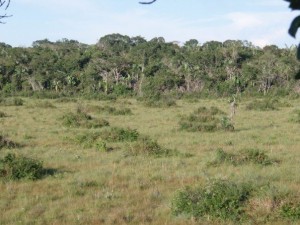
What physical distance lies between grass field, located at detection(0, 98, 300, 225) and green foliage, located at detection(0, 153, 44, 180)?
6.7 inches

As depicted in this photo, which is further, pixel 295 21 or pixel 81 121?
pixel 81 121

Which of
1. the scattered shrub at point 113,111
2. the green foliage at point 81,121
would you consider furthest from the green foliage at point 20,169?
the scattered shrub at point 113,111

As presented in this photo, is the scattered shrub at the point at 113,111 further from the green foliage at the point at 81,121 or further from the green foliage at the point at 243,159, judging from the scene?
the green foliage at the point at 243,159

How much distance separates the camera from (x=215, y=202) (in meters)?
8.87

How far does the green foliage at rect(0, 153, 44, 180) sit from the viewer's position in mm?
11945

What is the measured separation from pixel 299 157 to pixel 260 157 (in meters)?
2.12

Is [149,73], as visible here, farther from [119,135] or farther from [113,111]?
[119,135]

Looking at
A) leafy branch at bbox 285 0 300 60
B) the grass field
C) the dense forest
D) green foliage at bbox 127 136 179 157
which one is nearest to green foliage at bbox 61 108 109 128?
the grass field

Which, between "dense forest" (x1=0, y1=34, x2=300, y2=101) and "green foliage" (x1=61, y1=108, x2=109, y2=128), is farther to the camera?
"dense forest" (x1=0, y1=34, x2=300, y2=101)

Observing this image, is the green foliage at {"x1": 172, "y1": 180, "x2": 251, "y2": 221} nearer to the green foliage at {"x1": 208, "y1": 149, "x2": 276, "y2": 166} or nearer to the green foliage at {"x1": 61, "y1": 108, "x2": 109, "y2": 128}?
the green foliage at {"x1": 208, "y1": 149, "x2": 276, "y2": 166}

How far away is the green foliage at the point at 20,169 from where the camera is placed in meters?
11.9

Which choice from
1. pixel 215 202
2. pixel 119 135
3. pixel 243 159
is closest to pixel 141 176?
pixel 243 159

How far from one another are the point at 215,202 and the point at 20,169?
533cm

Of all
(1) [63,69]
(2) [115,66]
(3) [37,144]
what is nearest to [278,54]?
(2) [115,66]
